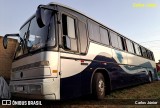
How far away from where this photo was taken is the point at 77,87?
5617 mm

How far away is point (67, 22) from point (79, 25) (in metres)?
0.72

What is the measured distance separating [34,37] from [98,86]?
276 centimetres

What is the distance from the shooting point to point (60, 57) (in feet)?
17.0

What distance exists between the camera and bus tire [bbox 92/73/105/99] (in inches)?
262

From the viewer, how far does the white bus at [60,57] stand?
4941 mm

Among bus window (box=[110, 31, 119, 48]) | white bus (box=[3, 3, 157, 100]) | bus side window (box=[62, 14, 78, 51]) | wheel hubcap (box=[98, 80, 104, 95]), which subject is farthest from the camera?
bus window (box=[110, 31, 119, 48])

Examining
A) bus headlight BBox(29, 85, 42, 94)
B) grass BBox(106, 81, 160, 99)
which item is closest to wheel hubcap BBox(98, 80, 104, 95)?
grass BBox(106, 81, 160, 99)

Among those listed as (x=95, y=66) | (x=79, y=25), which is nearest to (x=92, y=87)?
(x=95, y=66)

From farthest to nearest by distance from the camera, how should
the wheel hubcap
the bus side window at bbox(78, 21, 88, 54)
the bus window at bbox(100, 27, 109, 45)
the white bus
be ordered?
the bus window at bbox(100, 27, 109, 45)
the wheel hubcap
the bus side window at bbox(78, 21, 88, 54)
the white bus

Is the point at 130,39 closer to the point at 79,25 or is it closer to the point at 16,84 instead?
the point at 79,25

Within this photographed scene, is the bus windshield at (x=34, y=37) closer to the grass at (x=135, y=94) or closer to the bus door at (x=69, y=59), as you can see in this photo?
the bus door at (x=69, y=59)

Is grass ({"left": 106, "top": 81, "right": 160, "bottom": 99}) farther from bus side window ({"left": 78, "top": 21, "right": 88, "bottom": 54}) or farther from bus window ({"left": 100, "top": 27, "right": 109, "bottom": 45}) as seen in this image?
bus side window ({"left": 78, "top": 21, "right": 88, "bottom": 54})

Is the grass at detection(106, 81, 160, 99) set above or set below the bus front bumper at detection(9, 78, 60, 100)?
below

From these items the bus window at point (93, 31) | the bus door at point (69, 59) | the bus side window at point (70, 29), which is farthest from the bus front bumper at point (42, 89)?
the bus window at point (93, 31)
